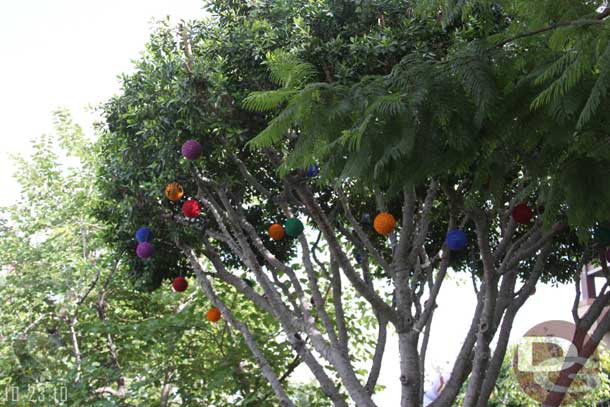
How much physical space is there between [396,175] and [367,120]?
0.32 metres

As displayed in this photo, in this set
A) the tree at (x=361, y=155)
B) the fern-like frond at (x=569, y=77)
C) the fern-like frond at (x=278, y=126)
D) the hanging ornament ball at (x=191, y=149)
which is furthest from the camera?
the hanging ornament ball at (x=191, y=149)

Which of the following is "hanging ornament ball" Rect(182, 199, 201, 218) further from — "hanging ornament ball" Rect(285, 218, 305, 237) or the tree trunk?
the tree trunk

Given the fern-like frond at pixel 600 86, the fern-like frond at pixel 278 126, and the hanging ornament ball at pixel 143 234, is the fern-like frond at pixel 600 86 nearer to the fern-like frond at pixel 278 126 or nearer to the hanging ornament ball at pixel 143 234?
the fern-like frond at pixel 278 126

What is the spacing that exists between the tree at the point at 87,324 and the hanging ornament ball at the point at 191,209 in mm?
1785

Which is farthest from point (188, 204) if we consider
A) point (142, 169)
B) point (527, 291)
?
point (527, 291)

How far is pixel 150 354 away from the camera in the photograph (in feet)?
29.5

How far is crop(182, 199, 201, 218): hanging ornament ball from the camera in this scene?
20.3 ft

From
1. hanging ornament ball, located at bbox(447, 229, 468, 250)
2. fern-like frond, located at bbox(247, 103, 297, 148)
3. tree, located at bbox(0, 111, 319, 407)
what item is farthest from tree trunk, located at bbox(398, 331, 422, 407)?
fern-like frond, located at bbox(247, 103, 297, 148)

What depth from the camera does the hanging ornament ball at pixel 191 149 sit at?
5.52 metres

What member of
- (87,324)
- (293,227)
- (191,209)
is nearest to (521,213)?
(293,227)

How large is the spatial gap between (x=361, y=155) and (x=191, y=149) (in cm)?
325

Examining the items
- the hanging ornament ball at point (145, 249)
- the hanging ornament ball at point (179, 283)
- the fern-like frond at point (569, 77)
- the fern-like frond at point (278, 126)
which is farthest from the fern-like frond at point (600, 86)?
the hanging ornament ball at point (179, 283)

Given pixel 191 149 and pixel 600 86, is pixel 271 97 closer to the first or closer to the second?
pixel 600 86

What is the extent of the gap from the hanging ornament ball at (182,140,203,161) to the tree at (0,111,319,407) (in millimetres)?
2547
